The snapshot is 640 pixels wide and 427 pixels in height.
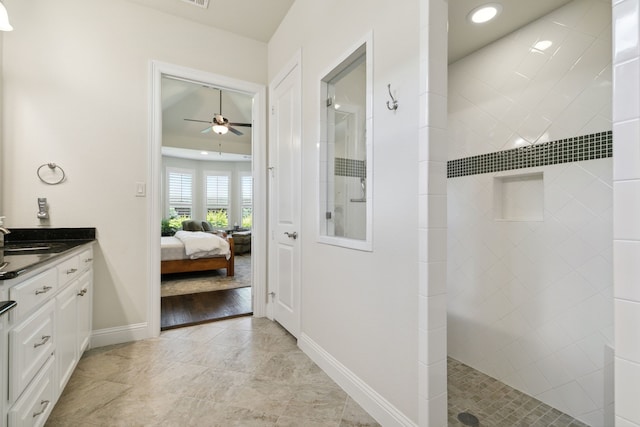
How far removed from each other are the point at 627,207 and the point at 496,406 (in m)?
1.65

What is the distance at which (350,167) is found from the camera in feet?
6.31

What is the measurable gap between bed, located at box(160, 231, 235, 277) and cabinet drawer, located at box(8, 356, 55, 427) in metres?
3.08

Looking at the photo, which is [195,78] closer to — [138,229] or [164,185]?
[138,229]

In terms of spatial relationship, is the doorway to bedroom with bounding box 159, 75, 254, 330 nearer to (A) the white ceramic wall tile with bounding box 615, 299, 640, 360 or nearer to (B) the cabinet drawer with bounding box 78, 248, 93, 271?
A: (B) the cabinet drawer with bounding box 78, 248, 93, 271

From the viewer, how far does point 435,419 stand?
1.23 meters

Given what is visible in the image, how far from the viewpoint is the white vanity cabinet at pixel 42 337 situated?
1.05 m

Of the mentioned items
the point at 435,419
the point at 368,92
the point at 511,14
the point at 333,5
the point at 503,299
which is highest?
the point at 333,5

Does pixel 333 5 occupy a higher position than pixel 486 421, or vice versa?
pixel 333 5

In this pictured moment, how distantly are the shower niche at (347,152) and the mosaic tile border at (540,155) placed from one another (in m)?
1.04

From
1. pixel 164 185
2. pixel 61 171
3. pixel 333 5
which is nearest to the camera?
pixel 333 5

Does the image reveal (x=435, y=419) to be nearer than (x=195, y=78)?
Yes

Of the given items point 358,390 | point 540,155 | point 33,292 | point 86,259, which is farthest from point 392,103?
point 86,259

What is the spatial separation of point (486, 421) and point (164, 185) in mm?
8777

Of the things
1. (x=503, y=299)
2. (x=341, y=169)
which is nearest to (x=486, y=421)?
(x=503, y=299)
